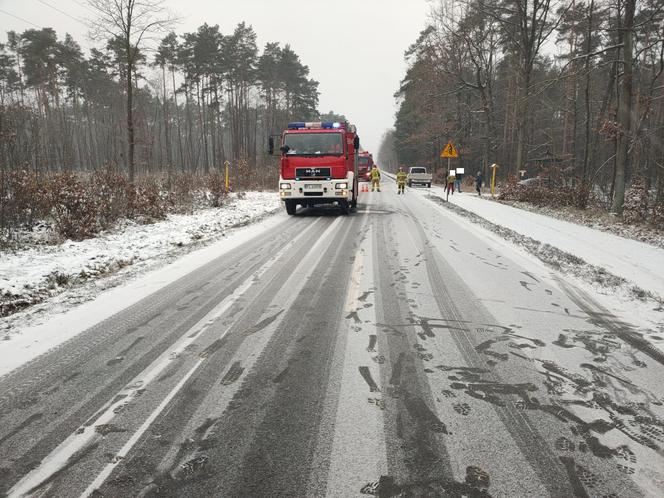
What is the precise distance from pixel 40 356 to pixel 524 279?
6005mm

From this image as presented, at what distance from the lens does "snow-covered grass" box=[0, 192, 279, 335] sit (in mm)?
5383

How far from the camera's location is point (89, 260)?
7.30m

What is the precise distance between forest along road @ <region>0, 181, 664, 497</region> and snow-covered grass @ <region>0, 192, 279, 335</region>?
4.65 ft

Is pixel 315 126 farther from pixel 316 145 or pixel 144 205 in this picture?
pixel 144 205

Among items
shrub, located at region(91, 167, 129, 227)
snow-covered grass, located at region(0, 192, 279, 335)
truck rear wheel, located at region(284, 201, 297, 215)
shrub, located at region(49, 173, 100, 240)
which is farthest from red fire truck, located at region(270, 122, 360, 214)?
shrub, located at region(49, 173, 100, 240)

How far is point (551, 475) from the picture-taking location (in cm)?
213

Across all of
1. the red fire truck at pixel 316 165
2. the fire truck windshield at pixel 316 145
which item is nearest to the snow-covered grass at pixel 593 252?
the red fire truck at pixel 316 165

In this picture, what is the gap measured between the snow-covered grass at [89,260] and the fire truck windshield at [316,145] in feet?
11.4

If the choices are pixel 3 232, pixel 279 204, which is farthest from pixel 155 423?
pixel 279 204

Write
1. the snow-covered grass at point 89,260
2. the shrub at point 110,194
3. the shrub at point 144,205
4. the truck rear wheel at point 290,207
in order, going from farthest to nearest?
the truck rear wheel at point 290,207 < the shrub at point 144,205 < the shrub at point 110,194 < the snow-covered grass at point 89,260

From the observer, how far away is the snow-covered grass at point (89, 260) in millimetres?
5383

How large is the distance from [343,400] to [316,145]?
40.0 ft

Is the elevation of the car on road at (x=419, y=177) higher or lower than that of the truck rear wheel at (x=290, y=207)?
higher

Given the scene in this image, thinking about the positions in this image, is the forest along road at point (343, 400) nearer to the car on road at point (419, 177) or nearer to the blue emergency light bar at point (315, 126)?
the blue emergency light bar at point (315, 126)
